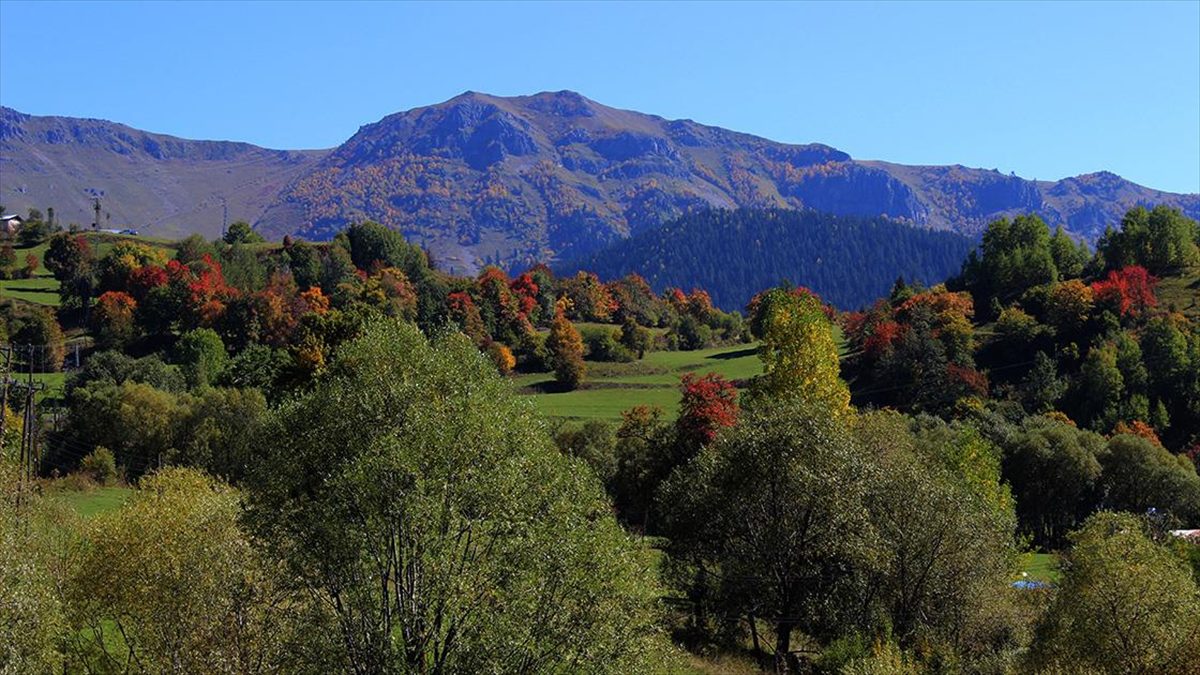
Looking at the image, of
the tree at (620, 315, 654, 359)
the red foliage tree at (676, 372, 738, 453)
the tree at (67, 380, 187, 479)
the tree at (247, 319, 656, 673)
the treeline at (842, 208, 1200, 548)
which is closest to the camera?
the tree at (247, 319, 656, 673)

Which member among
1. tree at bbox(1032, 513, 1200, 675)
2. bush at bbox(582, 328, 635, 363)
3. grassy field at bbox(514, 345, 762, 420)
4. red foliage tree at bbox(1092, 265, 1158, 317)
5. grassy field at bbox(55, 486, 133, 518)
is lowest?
grassy field at bbox(55, 486, 133, 518)

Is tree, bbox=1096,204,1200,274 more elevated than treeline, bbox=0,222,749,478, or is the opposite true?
tree, bbox=1096,204,1200,274

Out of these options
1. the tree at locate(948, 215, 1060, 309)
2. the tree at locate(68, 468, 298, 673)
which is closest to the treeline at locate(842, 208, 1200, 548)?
the tree at locate(948, 215, 1060, 309)

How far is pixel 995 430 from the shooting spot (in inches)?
3866

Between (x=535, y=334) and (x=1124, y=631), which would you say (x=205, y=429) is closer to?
(x=535, y=334)

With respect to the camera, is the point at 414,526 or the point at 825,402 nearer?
the point at 414,526

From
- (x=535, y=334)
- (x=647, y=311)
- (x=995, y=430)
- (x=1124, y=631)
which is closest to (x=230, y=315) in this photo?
(x=535, y=334)

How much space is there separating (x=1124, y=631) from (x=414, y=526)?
27362mm

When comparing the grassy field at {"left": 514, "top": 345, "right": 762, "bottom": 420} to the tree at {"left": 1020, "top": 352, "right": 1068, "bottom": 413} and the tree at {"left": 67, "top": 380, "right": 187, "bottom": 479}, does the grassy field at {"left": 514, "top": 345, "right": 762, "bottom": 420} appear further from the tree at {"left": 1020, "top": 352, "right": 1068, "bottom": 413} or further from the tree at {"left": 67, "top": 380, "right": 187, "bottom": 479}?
the tree at {"left": 67, "top": 380, "right": 187, "bottom": 479}

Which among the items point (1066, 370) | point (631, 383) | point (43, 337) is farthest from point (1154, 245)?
point (43, 337)

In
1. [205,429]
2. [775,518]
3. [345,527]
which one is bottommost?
[205,429]

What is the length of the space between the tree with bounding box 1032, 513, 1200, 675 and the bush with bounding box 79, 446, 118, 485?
81.3 metres

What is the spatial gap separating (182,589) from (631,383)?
104159 millimetres

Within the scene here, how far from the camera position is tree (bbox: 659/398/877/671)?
4694 centimetres
